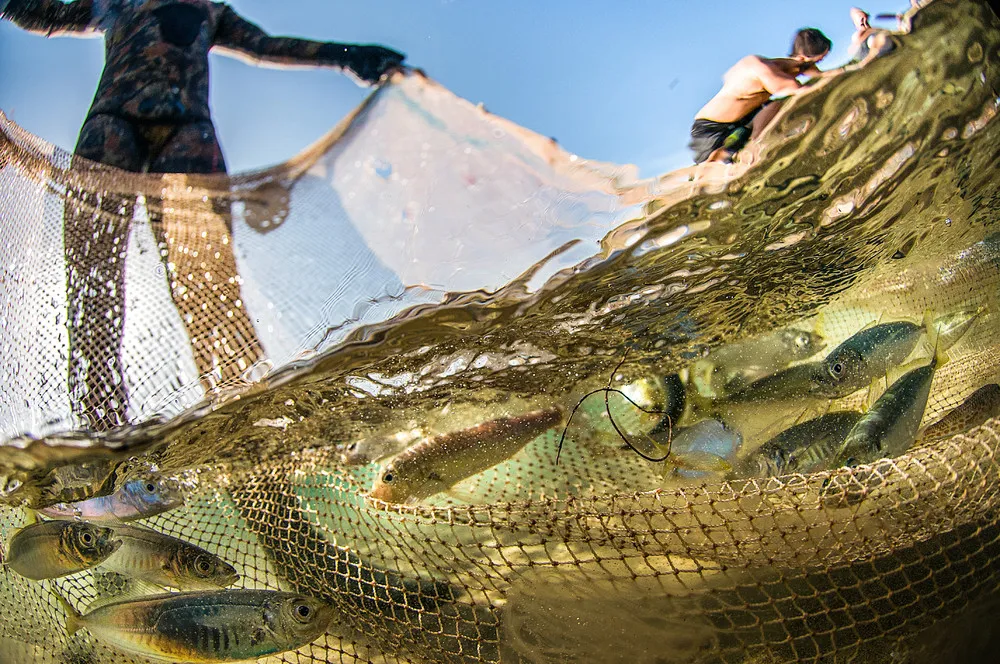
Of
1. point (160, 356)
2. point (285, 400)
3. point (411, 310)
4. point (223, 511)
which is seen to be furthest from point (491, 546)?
point (160, 356)

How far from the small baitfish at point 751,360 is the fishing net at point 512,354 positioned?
0.14 m

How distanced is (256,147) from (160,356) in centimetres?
107

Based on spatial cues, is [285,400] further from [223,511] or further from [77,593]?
[77,593]

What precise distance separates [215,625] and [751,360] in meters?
2.73

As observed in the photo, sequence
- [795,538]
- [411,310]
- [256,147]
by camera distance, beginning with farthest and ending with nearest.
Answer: [411,310] < [256,147] < [795,538]

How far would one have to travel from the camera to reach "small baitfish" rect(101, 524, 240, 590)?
7.30ft

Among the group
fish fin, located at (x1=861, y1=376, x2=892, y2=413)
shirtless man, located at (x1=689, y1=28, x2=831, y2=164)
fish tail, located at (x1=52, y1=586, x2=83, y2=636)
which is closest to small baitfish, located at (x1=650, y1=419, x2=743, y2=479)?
fish fin, located at (x1=861, y1=376, x2=892, y2=413)

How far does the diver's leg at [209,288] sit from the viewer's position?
2387mm

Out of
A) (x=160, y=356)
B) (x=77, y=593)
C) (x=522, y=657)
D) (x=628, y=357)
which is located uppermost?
(x=160, y=356)

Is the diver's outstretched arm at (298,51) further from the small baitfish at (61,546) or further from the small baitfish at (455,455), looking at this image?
the small baitfish at (61,546)

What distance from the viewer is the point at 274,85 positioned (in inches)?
76.2

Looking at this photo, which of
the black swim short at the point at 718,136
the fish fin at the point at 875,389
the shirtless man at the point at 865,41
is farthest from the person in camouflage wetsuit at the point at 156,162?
the fish fin at the point at 875,389

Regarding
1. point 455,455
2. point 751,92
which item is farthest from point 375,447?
point 751,92

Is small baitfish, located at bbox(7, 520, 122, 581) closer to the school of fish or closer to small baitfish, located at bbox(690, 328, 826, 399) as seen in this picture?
the school of fish
